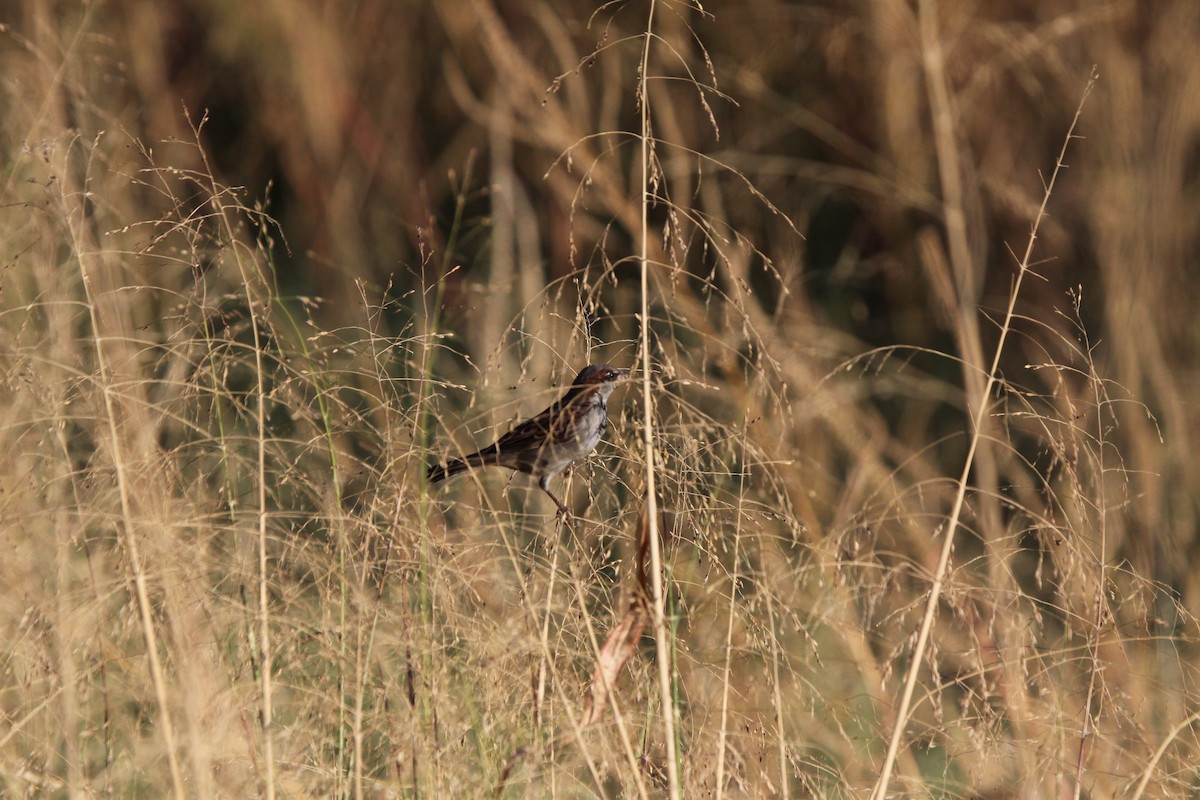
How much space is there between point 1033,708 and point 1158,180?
2.46 meters

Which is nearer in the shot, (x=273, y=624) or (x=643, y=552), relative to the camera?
(x=643, y=552)

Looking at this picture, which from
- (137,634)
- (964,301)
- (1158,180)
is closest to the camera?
(137,634)

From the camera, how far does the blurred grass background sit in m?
2.23

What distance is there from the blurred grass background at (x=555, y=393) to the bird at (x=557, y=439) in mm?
98

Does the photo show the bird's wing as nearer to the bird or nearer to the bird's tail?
the bird

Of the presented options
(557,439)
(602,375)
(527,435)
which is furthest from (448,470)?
(602,375)

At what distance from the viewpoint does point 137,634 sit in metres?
3.06

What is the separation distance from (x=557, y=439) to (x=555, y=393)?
15.3 inches

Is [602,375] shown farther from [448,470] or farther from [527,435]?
[448,470]

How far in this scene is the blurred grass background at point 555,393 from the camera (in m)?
2.23

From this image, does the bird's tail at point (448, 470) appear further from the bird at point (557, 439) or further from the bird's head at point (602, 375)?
the bird's head at point (602, 375)

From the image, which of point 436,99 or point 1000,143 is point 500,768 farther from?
point 436,99

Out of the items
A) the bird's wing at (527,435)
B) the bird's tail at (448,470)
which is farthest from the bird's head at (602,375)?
the bird's tail at (448,470)

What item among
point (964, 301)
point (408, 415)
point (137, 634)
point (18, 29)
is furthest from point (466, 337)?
point (408, 415)
